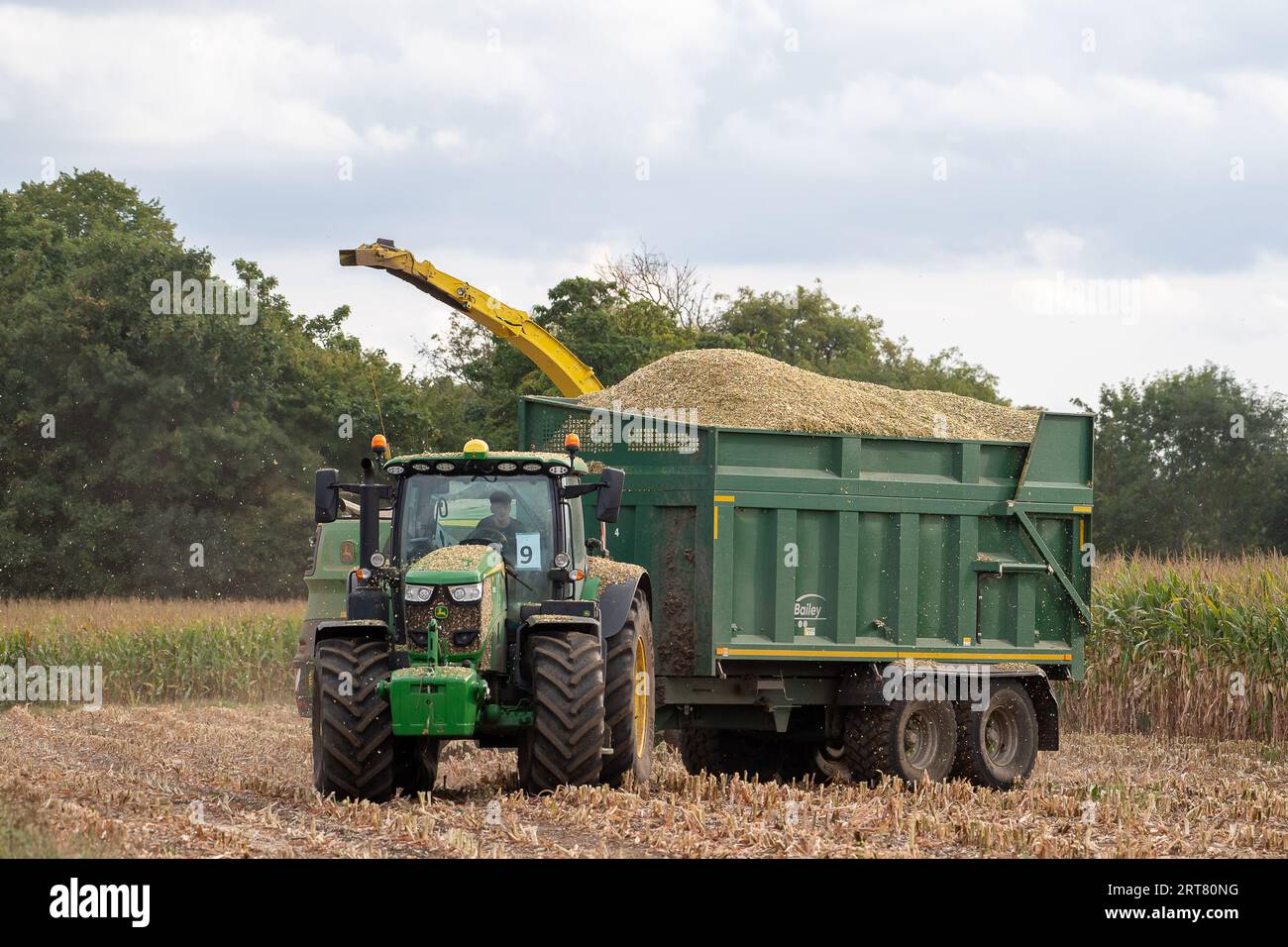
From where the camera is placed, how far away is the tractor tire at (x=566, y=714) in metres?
10.3

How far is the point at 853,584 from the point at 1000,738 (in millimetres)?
2246

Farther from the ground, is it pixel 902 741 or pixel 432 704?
pixel 432 704

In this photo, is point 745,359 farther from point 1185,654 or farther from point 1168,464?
point 1168,464

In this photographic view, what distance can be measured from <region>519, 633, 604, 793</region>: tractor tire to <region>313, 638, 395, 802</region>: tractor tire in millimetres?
949

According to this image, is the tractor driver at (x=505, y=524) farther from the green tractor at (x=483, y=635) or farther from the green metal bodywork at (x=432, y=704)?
the green metal bodywork at (x=432, y=704)

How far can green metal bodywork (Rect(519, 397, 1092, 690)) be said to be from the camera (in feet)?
41.2

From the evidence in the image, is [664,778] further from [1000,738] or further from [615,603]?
[1000,738]

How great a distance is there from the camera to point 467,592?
10383 mm

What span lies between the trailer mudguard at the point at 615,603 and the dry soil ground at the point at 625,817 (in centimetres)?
112

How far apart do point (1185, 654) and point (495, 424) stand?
63.8ft

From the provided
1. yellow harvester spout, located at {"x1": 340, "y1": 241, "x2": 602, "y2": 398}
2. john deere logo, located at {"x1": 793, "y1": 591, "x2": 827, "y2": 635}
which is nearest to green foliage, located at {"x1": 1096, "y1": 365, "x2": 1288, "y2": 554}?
yellow harvester spout, located at {"x1": 340, "y1": 241, "x2": 602, "y2": 398}

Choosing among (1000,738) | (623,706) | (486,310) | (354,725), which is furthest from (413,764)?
(486,310)

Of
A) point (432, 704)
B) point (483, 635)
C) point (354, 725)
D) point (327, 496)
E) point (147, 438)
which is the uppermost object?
point (147, 438)
